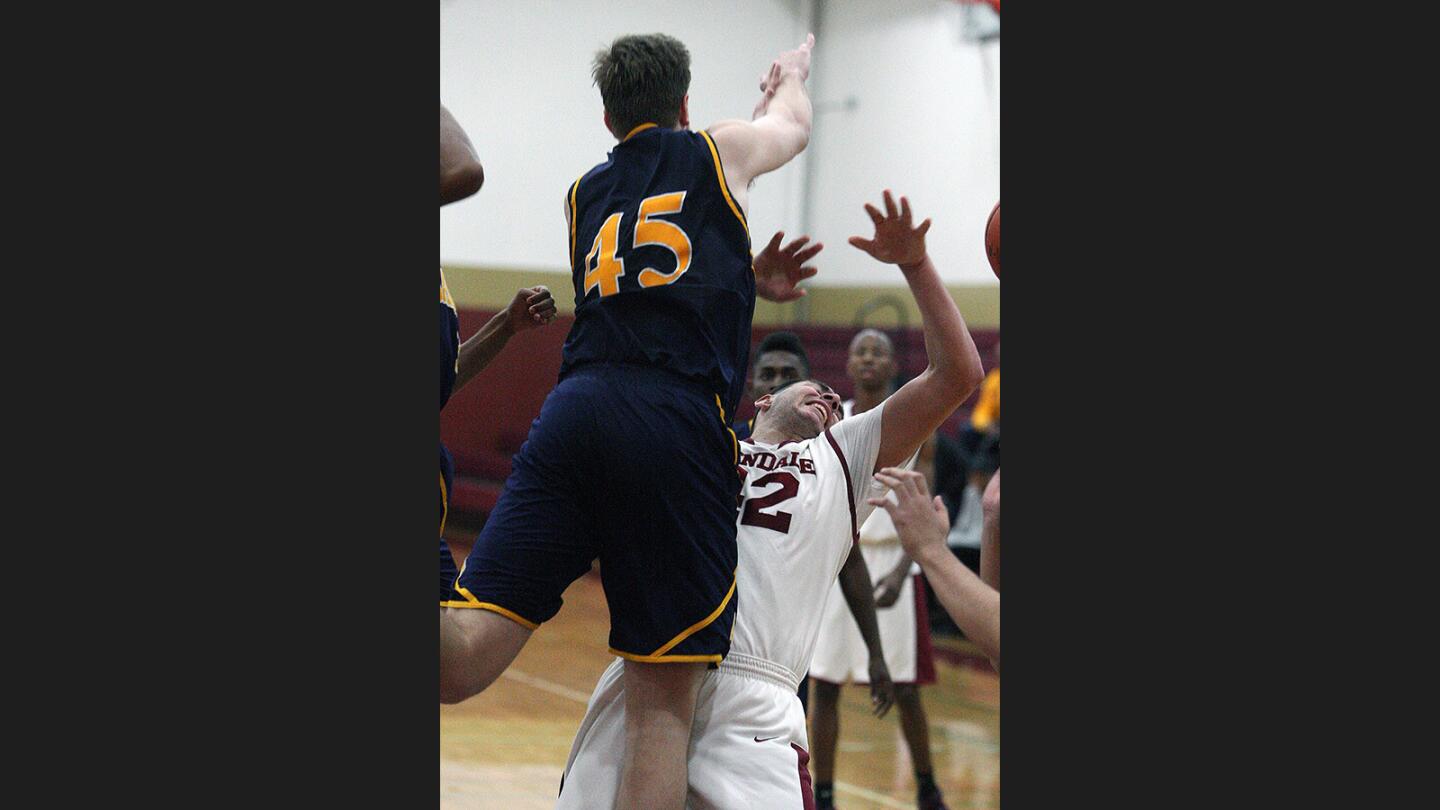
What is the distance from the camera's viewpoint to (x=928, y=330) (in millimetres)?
3320

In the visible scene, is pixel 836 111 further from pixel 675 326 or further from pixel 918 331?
pixel 675 326

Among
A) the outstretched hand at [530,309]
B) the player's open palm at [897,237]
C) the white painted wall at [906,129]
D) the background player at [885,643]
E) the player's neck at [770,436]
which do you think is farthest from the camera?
the white painted wall at [906,129]

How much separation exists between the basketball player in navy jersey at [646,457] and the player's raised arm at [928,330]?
0.35 meters

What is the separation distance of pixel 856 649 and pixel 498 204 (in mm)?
6789

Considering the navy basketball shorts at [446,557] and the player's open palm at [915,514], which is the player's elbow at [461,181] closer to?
the navy basketball shorts at [446,557]

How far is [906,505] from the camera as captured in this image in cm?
276

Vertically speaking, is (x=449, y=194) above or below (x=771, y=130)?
below

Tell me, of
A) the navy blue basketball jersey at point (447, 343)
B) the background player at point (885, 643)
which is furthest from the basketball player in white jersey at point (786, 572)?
the background player at point (885, 643)

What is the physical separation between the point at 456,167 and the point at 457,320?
0.46 meters

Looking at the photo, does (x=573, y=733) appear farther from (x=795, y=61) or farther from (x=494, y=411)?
(x=494, y=411)

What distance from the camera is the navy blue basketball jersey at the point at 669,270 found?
2990 mm

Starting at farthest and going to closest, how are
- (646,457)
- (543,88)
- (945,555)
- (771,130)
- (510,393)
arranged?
(510,393) → (543,88) → (771,130) → (646,457) → (945,555)

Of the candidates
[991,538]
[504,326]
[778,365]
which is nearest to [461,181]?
[504,326]

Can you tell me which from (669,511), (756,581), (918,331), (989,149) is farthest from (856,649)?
(989,149)
